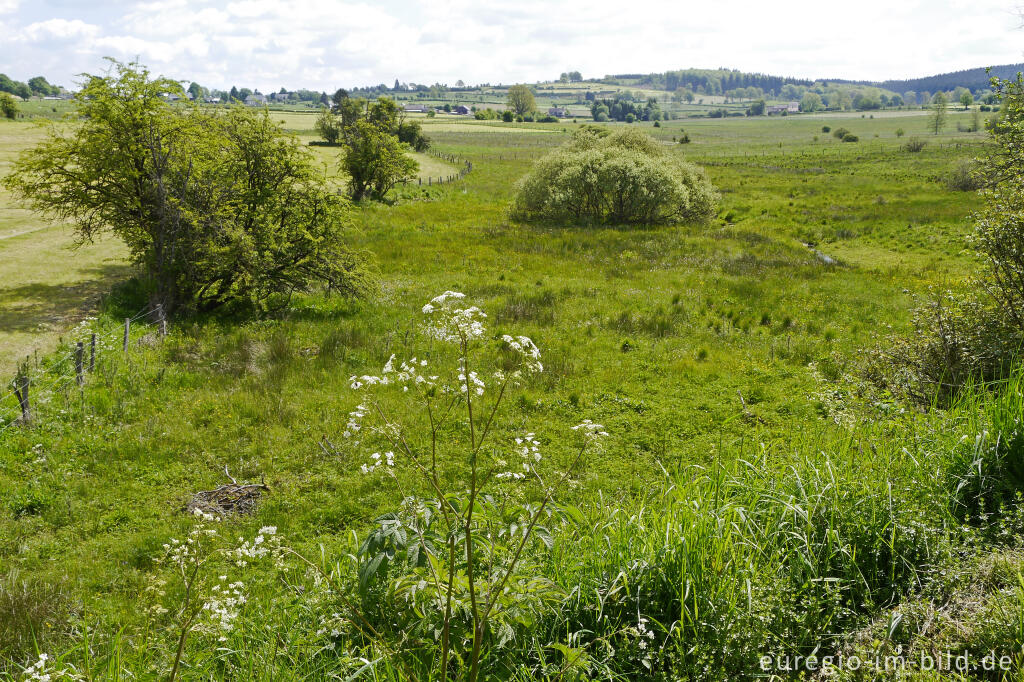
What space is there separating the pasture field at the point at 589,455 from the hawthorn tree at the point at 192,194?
4.39 ft

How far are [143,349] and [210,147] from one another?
24.0 ft

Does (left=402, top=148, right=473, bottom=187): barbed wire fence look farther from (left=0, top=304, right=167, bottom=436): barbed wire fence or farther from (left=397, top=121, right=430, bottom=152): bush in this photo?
(left=0, top=304, right=167, bottom=436): barbed wire fence

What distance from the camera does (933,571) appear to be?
174 inches

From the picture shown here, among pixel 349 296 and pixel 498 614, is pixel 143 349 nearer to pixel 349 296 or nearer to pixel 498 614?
pixel 349 296

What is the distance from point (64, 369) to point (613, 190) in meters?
27.8

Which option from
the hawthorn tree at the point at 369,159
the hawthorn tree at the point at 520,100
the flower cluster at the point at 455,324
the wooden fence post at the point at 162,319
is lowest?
the wooden fence post at the point at 162,319

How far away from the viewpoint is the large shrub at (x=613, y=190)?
1292 inches

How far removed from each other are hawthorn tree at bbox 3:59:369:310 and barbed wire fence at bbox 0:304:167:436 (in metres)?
2.01

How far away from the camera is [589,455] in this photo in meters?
10.3

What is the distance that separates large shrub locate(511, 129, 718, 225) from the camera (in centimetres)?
3281

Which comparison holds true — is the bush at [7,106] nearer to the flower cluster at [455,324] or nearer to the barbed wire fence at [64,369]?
the barbed wire fence at [64,369]

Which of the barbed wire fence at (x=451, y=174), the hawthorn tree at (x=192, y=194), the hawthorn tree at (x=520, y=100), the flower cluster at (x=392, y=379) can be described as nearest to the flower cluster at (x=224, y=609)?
the flower cluster at (x=392, y=379)

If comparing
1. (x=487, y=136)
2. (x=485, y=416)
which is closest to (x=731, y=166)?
(x=487, y=136)

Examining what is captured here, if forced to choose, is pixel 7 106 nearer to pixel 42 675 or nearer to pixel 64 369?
pixel 64 369
